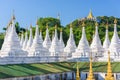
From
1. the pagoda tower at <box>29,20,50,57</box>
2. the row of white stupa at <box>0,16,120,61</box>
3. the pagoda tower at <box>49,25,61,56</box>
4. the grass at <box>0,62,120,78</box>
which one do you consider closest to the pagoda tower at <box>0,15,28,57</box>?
the row of white stupa at <box>0,16,120,61</box>

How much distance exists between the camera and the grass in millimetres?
30236

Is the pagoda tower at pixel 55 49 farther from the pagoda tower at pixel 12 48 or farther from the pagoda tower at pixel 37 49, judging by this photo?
the pagoda tower at pixel 12 48

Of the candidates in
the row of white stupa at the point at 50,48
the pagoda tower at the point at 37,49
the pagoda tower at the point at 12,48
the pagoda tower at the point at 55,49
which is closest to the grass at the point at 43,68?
the pagoda tower at the point at 12,48

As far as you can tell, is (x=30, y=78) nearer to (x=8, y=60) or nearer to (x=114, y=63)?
(x=8, y=60)

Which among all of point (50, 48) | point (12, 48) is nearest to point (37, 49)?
point (50, 48)

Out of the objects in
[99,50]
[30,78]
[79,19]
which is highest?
[79,19]

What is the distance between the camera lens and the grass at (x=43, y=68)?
30236 mm

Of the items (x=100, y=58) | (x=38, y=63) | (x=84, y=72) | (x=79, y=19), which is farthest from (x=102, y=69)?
(x=79, y=19)

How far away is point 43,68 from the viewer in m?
35.2

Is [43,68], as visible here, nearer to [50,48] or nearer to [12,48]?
[12,48]

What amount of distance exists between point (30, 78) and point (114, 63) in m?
12.1

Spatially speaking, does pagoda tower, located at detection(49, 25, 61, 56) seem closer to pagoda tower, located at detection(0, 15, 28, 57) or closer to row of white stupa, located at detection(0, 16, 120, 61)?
row of white stupa, located at detection(0, 16, 120, 61)

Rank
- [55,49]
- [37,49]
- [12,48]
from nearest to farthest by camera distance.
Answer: [12,48]
[37,49]
[55,49]

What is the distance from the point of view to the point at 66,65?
39500 millimetres
